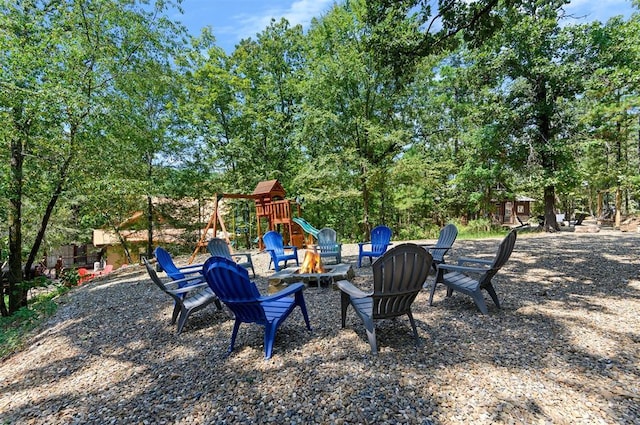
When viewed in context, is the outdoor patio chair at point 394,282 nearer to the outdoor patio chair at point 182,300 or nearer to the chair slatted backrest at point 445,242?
the outdoor patio chair at point 182,300

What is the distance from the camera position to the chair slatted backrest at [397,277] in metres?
2.55

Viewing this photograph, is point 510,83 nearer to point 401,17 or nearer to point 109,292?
point 401,17

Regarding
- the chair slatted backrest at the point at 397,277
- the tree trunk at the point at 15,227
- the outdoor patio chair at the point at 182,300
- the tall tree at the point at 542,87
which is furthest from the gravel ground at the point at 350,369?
the tall tree at the point at 542,87

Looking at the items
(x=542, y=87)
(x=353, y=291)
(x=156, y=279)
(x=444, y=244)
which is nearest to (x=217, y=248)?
(x=156, y=279)

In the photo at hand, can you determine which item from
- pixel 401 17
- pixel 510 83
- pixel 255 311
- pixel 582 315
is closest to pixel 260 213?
pixel 401 17

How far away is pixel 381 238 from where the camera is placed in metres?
6.38

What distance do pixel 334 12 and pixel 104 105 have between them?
1015cm

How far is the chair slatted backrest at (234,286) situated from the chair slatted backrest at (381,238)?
4112mm

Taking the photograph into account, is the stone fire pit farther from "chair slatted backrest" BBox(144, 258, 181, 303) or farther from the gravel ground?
"chair slatted backrest" BBox(144, 258, 181, 303)

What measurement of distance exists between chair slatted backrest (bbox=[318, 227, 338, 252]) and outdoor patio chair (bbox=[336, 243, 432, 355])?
3800mm

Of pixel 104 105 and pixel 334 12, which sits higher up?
pixel 334 12

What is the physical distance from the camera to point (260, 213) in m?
10.4

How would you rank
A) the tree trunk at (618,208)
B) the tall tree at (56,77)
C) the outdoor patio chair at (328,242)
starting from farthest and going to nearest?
the tree trunk at (618,208)
the outdoor patio chair at (328,242)
the tall tree at (56,77)

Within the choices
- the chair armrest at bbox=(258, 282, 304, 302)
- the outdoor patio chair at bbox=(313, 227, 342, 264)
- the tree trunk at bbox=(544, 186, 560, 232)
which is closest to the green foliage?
the chair armrest at bbox=(258, 282, 304, 302)
